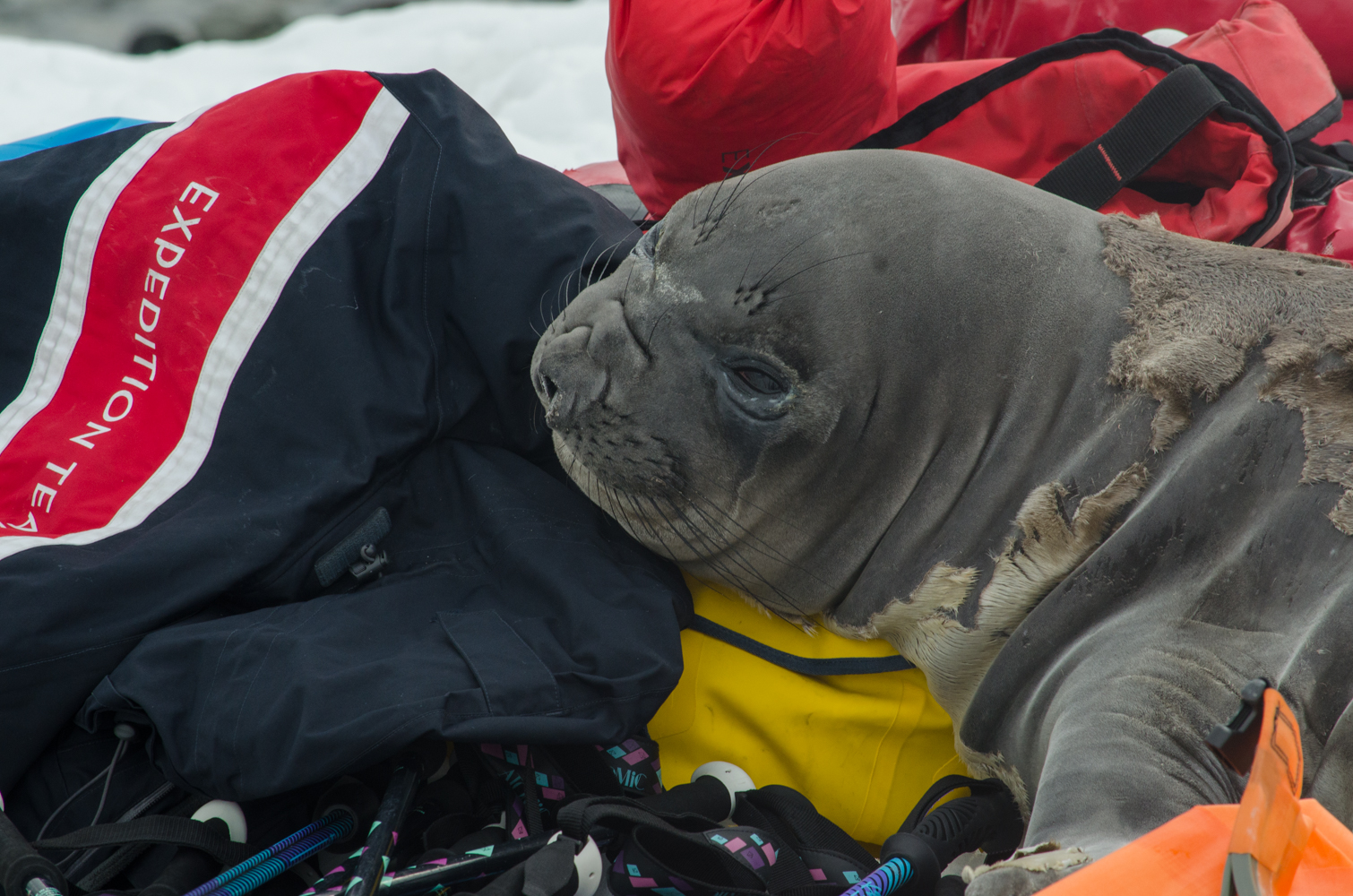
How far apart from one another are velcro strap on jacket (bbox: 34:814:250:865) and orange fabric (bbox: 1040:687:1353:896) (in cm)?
106

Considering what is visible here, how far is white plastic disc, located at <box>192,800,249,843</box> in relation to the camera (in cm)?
149

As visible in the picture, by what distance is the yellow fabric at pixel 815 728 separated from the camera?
1.73 m

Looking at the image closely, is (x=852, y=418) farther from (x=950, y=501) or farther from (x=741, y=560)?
(x=741, y=560)

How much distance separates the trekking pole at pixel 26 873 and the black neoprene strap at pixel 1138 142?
193 centimetres

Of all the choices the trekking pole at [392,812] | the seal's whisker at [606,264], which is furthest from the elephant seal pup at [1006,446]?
the trekking pole at [392,812]

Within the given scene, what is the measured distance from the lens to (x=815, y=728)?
173 centimetres

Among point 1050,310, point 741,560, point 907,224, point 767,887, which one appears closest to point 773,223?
point 907,224

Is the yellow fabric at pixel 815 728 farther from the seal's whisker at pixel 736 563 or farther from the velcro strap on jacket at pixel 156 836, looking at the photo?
the velcro strap on jacket at pixel 156 836

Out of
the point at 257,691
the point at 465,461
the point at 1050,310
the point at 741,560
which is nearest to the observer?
the point at 257,691

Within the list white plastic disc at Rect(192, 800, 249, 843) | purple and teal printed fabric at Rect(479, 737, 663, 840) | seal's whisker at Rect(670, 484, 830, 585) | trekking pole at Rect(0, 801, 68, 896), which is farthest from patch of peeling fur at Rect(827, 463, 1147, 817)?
trekking pole at Rect(0, 801, 68, 896)

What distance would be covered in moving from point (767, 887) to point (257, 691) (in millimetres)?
722

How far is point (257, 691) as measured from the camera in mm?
1470

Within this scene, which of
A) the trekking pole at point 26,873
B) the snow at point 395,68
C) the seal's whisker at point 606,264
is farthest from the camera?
the snow at point 395,68

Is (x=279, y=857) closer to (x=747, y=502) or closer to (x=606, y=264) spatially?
(x=747, y=502)
